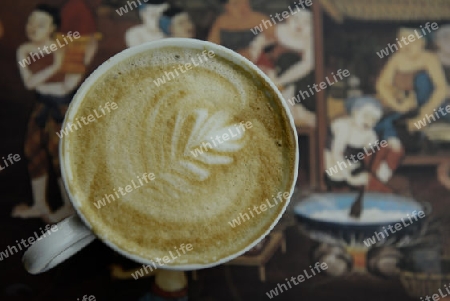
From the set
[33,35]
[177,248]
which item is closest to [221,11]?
[33,35]

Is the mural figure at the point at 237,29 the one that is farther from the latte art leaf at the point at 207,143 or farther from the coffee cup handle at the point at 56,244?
the coffee cup handle at the point at 56,244

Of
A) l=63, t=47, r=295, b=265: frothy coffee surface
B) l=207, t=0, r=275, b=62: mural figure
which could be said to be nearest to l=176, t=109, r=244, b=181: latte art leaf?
l=63, t=47, r=295, b=265: frothy coffee surface

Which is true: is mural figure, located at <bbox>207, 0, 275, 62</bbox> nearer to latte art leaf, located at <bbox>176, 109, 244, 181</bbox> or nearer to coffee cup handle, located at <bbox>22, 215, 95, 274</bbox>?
latte art leaf, located at <bbox>176, 109, 244, 181</bbox>

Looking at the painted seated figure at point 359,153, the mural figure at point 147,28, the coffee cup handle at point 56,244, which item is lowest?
the painted seated figure at point 359,153

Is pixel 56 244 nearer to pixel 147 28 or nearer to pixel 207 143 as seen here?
pixel 207 143

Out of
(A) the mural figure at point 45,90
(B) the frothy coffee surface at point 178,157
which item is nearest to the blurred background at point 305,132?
(A) the mural figure at point 45,90

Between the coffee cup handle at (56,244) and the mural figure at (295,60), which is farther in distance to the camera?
the mural figure at (295,60)

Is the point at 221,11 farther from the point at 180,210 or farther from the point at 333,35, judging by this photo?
the point at 180,210
